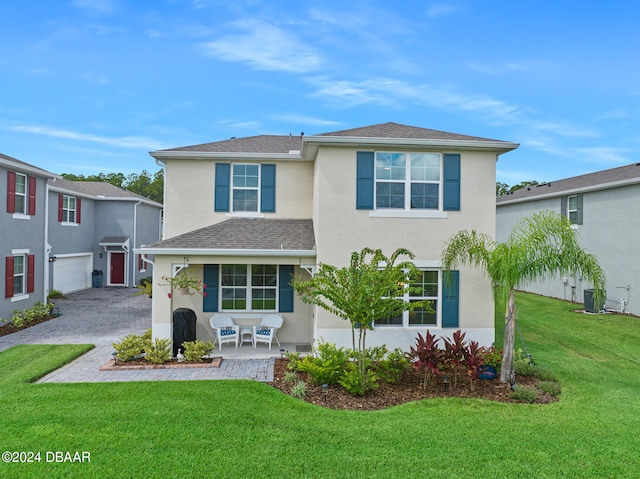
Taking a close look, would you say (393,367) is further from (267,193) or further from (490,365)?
(267,193)

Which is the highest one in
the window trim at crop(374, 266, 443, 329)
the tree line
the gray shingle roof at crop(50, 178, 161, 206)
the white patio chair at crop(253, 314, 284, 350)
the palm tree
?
the tree line

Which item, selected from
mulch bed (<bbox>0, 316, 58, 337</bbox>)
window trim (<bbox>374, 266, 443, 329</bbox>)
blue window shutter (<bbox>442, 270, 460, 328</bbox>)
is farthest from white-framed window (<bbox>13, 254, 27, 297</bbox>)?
blue window shutter (<bbox>442, 270, 460, 328</bbox>)

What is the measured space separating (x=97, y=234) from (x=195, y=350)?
19.3 meters

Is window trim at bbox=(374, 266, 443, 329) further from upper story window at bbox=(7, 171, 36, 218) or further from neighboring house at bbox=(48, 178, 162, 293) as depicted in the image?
neighboring house at bbox=(48, 178, 162, 293)

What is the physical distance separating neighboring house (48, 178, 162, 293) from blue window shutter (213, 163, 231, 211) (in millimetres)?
11692

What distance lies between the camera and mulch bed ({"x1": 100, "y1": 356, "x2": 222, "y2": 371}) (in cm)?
942

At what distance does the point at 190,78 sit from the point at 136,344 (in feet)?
37.9

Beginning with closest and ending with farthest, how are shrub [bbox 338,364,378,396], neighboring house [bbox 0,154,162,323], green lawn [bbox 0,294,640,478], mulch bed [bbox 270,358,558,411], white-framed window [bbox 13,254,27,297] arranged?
green lawn [bbox 0,294,640,478]
mulch bed [bbox 270,358,558,411]
shrub [bbox 338,364,378,396]
neighboring house [bbox 0,154,162,323]
white-framed window [bbox 13,254,27,297]

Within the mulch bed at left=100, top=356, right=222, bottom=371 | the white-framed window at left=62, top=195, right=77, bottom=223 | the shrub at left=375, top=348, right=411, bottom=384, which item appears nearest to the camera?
the shrub at left=375, top=348, right=411, bottom=384

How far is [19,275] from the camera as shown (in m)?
15.5

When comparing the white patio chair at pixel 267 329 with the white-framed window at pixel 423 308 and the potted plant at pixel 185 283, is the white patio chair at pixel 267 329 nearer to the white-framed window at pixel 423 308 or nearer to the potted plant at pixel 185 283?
the potted plant at pixel 185 283

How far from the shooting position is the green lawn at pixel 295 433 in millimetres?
5234

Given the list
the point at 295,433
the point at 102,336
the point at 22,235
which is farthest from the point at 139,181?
the point at 295,433

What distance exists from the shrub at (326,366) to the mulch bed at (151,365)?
252 cm
